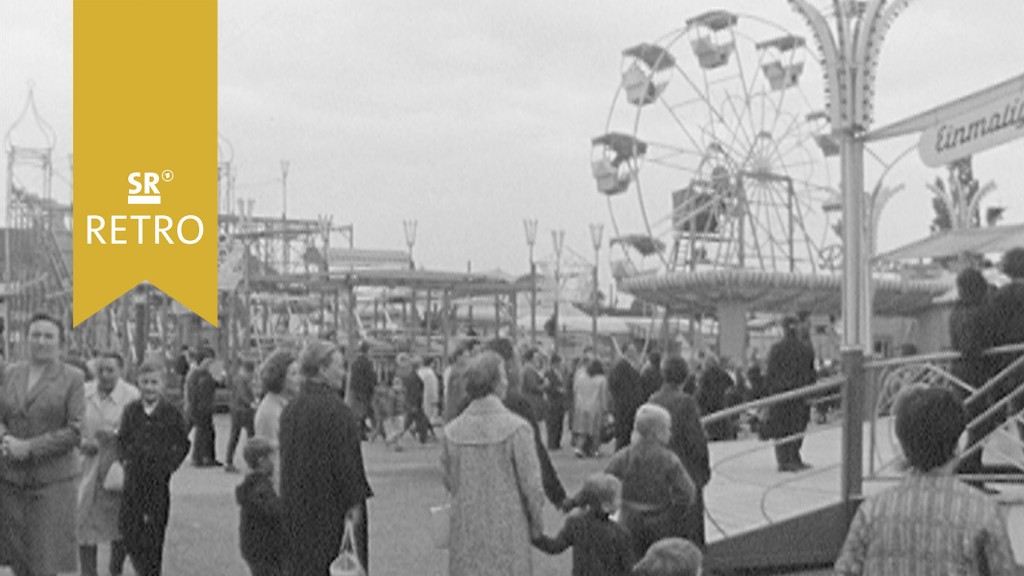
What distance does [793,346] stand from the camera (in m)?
14.0

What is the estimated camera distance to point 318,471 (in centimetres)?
733

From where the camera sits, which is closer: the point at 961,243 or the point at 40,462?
the point at 40,462

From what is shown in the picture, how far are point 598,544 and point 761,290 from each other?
112 feet

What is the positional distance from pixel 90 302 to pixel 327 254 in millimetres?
8331

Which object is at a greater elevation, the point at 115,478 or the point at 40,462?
the point at 40,462

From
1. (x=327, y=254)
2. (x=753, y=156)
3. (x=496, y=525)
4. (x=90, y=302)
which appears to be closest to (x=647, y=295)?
(x=753, y=156)

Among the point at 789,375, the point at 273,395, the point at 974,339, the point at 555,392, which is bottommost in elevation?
the point at 555,392

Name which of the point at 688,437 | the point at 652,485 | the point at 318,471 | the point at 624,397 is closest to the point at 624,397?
the point at 624,397

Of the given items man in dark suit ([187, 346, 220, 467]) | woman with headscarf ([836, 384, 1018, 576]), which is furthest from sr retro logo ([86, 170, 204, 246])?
woman with headscarf ([836, 384, 1018, 576])

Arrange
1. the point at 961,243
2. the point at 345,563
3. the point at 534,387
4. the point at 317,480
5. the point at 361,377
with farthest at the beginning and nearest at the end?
the point at 361,377 < the point at 534,387 < the point at 961,243 < the point at 317,480 < the point at 345,563

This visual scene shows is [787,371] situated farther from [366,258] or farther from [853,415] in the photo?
[366,258]

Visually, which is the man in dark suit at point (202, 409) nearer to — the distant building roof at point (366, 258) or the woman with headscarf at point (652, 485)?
the woman with headscarf at point (652, 485)

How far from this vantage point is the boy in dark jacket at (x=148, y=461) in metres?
9.30

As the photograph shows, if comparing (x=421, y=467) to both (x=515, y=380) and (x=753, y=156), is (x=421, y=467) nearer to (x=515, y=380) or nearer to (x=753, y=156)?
(x=515, y=380)
